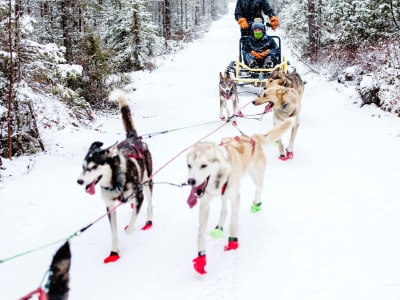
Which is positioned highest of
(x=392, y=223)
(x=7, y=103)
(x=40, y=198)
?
(x=7, y=103)

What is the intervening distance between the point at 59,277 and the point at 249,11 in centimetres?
1117

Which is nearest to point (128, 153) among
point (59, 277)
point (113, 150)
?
point (113, 150)

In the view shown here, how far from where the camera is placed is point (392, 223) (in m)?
3.91

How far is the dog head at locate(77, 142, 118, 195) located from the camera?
10.5 feet

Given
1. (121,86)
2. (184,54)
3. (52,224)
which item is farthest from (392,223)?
(184,54)

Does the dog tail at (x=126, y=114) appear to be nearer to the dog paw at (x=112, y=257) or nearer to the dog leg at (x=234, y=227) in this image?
the dog paw at (x=112, y=257)

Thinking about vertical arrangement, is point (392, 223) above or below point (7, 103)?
below

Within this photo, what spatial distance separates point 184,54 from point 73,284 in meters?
22.0

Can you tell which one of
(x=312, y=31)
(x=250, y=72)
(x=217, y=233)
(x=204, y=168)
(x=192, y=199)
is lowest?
(x=217, y=233)

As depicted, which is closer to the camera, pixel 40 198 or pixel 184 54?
pixel 40 198

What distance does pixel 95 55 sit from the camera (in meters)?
10.2

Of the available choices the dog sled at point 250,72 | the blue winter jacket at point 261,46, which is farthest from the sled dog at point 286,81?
the blue winter jacket at point 261,46

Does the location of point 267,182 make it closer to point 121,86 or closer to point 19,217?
point 19,217

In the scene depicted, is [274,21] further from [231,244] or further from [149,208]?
[231,244]
